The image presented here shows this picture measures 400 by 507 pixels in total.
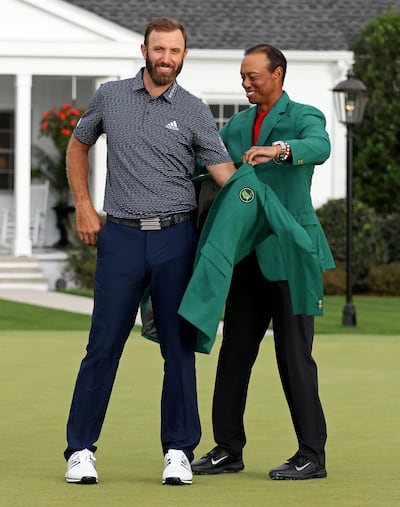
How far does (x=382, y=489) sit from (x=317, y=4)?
21.7 m

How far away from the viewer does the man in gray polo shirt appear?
286 inches

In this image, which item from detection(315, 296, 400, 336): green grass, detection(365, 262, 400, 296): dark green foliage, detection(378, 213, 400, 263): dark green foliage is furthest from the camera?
detection(378, 213, 400, 263): dark green foliage

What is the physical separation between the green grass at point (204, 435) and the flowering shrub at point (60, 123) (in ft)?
33.6

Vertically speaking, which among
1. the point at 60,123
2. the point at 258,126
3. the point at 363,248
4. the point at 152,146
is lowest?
the point at 363,248

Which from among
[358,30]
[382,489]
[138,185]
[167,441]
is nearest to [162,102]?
[138,185]

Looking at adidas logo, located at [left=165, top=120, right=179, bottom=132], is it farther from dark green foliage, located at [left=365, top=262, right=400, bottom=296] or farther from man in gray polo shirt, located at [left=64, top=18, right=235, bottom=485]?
dark green foliage, located at [left=365, top=262, right=400, bottom=296]

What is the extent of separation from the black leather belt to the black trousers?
1.29ft

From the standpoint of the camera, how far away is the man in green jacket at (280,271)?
7.41 m

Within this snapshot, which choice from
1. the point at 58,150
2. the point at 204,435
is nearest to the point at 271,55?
the point at 204,435

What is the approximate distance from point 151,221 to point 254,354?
2.92 ft

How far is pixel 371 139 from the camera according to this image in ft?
87.5

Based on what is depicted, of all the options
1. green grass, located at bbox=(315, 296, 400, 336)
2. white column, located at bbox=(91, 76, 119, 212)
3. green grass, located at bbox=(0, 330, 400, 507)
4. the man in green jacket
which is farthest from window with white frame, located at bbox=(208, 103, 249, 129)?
the man in green jacket

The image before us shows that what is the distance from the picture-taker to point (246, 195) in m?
7.34

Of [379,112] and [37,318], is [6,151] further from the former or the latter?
[37,318]
